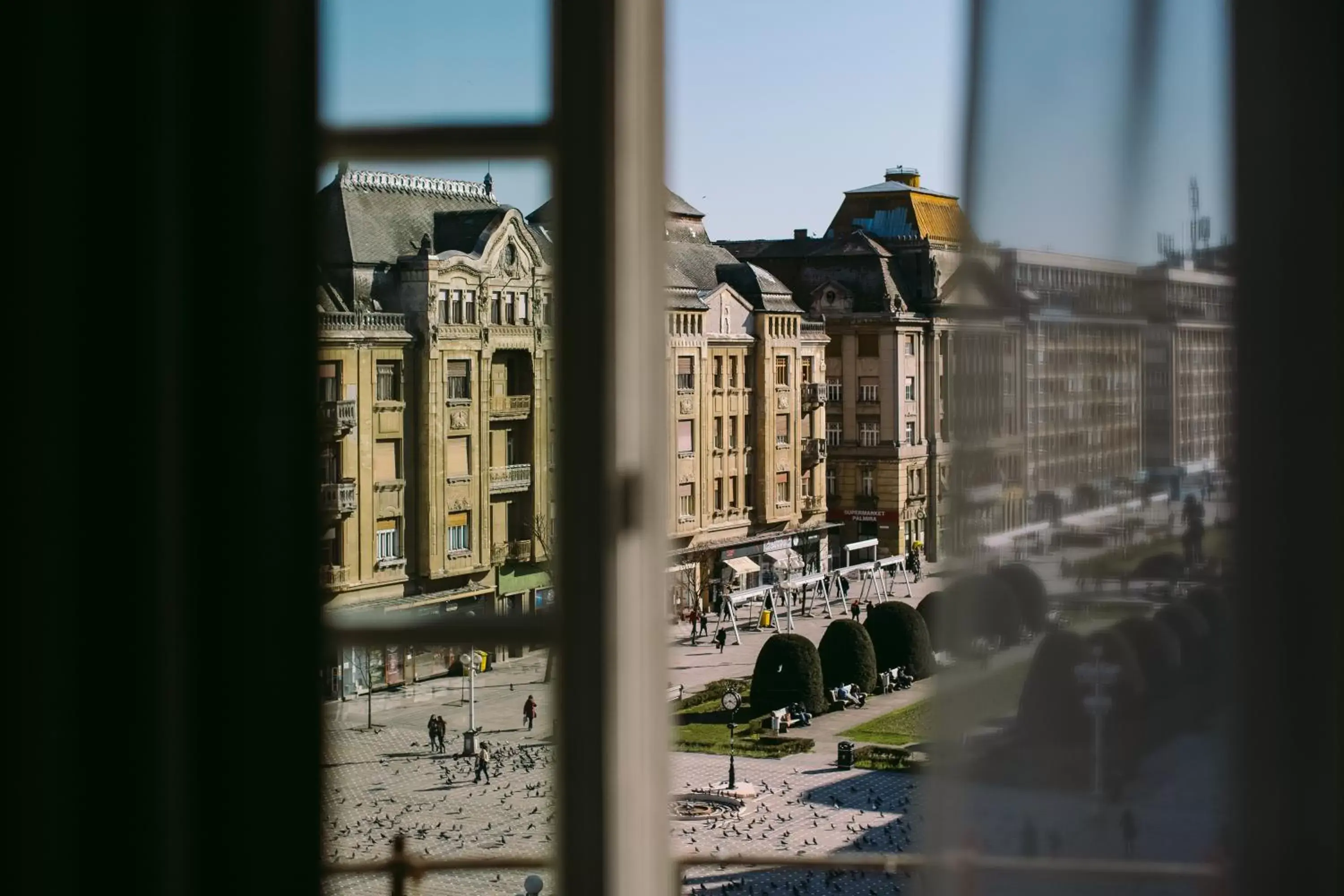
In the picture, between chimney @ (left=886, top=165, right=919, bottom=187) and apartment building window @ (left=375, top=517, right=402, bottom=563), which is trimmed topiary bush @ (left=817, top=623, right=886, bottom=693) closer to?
chimney @ (left=886, top=165, right=919, bottom=187)

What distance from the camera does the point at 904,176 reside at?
5.55ft

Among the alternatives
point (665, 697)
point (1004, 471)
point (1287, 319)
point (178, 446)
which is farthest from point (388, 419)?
point (1287, 319)

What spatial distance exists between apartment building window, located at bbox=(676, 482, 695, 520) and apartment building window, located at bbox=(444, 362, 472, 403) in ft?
2.78

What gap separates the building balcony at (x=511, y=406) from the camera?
0.87 m

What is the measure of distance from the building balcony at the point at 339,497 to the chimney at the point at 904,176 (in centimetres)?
86

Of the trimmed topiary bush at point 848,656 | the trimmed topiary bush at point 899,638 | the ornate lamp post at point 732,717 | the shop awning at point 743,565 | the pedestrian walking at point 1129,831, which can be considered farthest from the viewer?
the ornate lamp post at point 732,717

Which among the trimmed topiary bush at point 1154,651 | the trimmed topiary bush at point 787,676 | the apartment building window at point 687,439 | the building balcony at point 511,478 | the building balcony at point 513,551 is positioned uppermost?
the apartment building window at point 687,439

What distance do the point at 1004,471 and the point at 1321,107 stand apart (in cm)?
24

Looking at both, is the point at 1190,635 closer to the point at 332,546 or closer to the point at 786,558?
the point at 332,546

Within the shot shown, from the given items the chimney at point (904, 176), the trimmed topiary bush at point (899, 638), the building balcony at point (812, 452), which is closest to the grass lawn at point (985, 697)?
the trimmed topiary bush at point (899, 638)

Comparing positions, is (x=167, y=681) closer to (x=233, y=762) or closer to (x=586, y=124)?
(x=233, y=762)

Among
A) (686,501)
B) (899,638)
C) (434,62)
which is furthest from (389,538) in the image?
(686,501)

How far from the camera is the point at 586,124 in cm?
81

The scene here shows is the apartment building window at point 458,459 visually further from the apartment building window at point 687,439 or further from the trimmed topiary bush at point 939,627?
the apartment building window at point 687,439
